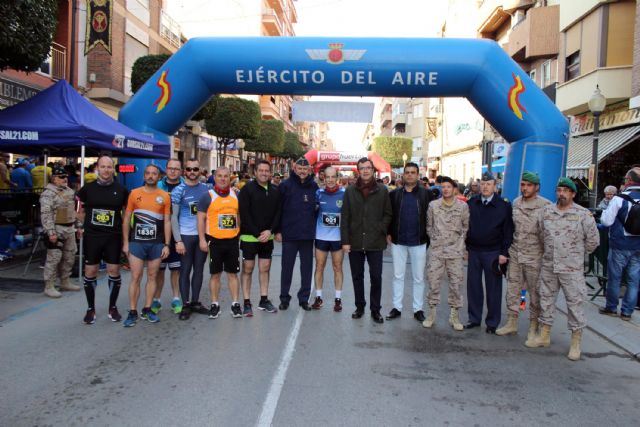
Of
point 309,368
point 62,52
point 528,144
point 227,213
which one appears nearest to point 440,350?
point 309,368

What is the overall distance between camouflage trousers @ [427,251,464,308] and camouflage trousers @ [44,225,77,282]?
514 centimetres

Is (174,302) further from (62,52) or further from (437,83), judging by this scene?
(62,52)

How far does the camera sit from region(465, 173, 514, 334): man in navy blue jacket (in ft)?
18.9

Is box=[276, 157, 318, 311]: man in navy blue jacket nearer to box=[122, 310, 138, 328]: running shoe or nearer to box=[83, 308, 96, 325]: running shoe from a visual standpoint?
box=[122, 310, 138, 328]: running shoe

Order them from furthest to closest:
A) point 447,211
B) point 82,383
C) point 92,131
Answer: point 92,131 < point 447,211 < point 82,383

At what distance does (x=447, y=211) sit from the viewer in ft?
19.5

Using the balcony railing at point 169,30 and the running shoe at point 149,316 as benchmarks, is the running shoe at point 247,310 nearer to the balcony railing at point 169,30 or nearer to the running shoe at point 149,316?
the running shoe at point 149,316

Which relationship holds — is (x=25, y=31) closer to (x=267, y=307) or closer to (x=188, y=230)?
(x=188, y=230)

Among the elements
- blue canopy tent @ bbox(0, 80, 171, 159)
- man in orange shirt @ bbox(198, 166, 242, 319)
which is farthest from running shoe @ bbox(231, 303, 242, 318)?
blue canopy tent @ bbox(0, 80, 171, 159)

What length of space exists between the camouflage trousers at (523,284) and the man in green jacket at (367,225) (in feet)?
4.85

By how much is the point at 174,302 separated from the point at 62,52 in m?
14.0

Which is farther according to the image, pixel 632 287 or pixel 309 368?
pixel 632 287

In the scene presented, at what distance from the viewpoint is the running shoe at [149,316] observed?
589 centimetres

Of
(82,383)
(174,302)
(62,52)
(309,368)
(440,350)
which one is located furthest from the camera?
(62,52)
